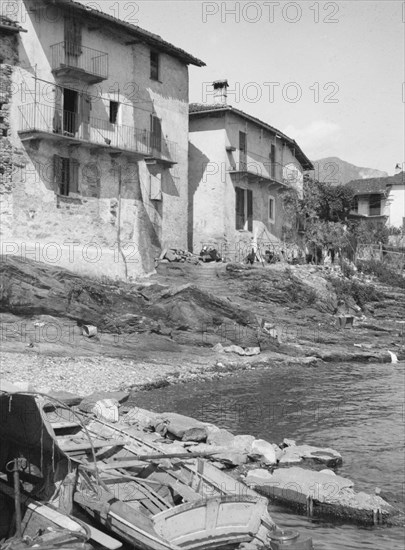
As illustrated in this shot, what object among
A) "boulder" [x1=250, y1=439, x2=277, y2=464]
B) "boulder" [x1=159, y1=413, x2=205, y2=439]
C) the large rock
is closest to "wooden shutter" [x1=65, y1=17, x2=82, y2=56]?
"boulder" [x1=159, y1=413, x2=205, y2=439]

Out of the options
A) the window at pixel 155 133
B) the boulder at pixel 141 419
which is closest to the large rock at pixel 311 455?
the boulder at pixel 141 419

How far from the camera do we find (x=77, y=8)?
104 feet

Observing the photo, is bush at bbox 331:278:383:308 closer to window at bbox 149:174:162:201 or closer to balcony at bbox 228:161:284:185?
balcony at bbox 228:161:284:185

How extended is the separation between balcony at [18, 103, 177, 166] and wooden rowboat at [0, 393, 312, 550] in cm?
2190

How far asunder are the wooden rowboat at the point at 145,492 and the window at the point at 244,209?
34066 mm

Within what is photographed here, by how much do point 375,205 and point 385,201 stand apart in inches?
41.9

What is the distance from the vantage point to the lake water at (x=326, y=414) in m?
10.9

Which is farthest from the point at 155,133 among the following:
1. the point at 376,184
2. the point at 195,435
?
the point at 376,184

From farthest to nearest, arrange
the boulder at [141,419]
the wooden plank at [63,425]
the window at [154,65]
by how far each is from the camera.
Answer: the window at [154,65]
the boulder at [141,419]
the wooden plank at [63,425]

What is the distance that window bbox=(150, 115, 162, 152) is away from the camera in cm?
3716

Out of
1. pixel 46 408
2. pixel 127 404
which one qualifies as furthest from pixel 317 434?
pixel 46 408

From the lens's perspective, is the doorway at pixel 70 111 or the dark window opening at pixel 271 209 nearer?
the doorway at pixel 70 111

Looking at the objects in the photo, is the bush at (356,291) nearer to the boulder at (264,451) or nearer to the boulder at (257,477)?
the boulder at (264,451)

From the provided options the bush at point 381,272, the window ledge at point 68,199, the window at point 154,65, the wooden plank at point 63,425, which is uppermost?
the window at point 154,65
